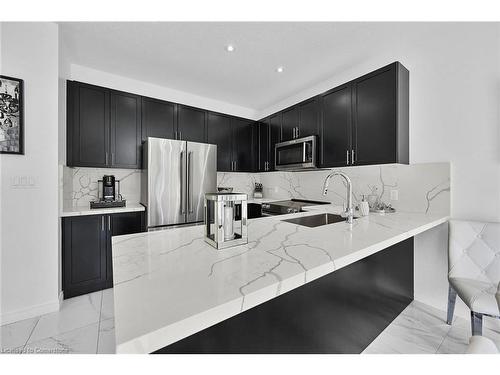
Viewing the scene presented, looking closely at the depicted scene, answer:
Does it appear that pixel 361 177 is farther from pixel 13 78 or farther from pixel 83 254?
pixel 13 78

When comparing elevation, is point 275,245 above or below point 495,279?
above

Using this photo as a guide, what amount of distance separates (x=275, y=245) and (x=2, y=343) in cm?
221

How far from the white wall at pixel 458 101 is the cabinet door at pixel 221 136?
85.4 inches

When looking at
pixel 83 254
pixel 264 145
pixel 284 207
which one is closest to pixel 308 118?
pixel 264 145

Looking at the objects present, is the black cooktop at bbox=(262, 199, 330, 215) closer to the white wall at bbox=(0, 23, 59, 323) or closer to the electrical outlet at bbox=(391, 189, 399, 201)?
the electrical outlet at bbox=(391, 189, 399, 201)

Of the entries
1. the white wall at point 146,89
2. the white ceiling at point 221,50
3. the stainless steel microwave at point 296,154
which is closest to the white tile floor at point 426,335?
the stainless steel microwave at point 296,154

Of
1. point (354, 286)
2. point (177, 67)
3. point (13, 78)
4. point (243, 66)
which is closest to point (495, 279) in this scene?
point (354, 286)

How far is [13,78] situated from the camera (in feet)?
5.83

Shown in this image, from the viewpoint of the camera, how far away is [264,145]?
3.73m

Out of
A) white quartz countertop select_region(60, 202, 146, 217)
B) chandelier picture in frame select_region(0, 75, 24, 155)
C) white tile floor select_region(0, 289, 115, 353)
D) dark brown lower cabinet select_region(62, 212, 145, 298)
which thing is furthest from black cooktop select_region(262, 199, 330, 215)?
chandelier picture in frame select_region(0, 75, 24, 155)

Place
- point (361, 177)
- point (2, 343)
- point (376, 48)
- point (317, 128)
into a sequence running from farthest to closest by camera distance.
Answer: point (317, 128) < point (361, 177) < point (376, 48) < point (2, 343)

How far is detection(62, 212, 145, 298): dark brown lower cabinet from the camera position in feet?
7.16

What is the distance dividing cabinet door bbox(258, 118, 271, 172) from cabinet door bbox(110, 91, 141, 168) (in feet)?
6.31

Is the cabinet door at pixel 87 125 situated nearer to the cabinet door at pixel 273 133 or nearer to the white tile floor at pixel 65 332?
the white tile floor at pixel 65 332
